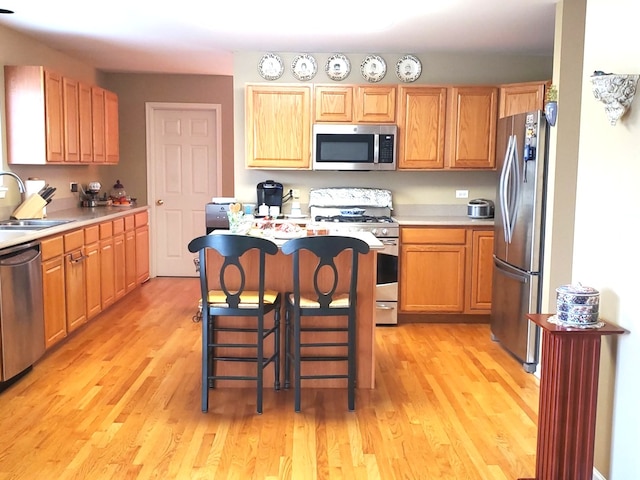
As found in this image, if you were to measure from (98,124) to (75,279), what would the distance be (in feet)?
6.47

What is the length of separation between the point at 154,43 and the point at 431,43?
8.01 feet

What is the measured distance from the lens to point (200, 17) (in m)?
4.43

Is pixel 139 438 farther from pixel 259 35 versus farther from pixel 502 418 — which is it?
pixel 259 35

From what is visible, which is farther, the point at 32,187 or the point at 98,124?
the point at 98,124

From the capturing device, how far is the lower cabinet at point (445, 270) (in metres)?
5.34

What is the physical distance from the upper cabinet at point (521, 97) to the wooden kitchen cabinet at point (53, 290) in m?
3.83

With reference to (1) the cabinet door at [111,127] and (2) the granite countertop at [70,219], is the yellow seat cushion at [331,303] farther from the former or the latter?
(1) the cabinet door at [111,127]

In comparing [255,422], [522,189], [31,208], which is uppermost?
[522,189]

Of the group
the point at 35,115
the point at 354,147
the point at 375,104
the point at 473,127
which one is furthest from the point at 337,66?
the point at 35,115

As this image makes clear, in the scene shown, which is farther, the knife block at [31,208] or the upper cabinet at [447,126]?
the upper cabinet at [447,126]

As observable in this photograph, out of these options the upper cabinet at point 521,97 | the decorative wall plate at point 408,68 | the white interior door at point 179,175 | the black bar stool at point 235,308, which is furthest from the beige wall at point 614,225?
the white interior door at point 179,175

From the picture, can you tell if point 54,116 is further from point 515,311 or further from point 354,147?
point 515,311

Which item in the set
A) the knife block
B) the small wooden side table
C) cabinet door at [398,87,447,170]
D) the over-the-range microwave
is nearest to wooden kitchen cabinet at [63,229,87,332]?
the knife block

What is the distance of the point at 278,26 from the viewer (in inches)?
183
